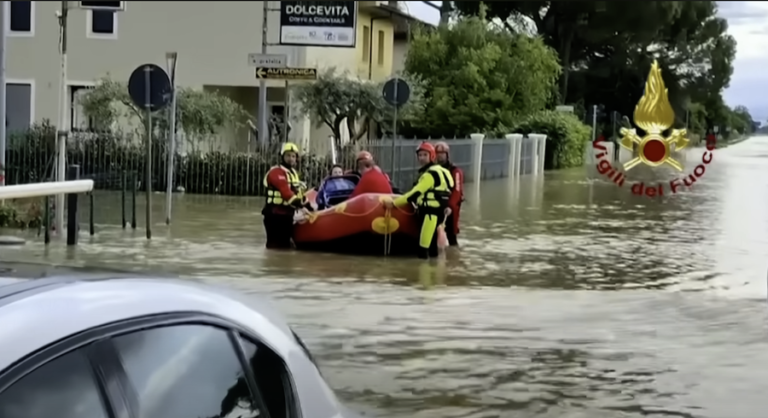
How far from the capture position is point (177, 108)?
2436cm

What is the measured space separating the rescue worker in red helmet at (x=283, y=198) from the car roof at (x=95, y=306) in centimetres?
1160

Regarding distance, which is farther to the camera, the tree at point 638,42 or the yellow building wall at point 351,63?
the yellow building wall at point 351,63

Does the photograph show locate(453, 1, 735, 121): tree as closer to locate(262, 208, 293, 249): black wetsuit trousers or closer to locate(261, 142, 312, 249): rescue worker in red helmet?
locate(261, 142, 312, 249): rescue worker in red helmet

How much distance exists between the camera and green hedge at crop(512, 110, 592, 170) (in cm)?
1561

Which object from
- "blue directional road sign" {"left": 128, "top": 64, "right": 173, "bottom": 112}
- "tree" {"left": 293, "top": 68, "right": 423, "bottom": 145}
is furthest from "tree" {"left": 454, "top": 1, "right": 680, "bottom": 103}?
"tree" {"left": 293, "top": 68, "right": 423, "bottom": 145}

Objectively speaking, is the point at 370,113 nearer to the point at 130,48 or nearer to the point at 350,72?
the point at 350,72

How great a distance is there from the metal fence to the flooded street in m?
3.31

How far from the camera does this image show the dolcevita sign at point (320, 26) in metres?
19.5

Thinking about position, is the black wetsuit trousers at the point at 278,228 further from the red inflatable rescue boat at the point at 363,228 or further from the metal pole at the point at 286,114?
the metal pole at the point at 286,114

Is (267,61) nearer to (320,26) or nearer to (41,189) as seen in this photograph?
(320,26)

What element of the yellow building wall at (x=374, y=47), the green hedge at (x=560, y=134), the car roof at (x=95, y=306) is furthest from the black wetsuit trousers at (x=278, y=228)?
the car roof at (x=95, y=306)

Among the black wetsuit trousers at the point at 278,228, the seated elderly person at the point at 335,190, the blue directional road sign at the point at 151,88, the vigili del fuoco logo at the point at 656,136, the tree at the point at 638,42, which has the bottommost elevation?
the black wetsuit trousers at the point at 278,228

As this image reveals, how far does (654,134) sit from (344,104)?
14812 millimetres

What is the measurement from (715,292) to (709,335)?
8.63 feet
